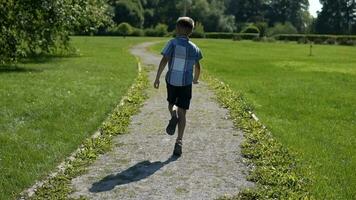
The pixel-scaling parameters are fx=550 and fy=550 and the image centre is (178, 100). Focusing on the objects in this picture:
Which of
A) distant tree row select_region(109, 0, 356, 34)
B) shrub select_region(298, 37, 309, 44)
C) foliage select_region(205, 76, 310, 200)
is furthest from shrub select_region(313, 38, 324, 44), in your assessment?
foliage select_region(205, 76, 310, 200)

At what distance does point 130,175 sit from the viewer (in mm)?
6777

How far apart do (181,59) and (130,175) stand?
76.0 inches

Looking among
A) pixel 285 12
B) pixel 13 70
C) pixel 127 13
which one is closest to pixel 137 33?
pixel 127 13

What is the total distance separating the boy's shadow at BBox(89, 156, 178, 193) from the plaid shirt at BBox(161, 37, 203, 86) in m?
1.16

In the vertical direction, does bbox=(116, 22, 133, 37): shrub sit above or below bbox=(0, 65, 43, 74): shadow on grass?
below

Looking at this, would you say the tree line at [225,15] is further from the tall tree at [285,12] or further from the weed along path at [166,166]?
the weed along path at [166,166]

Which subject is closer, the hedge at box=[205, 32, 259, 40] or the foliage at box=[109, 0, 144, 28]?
the hedge at box=[205, 32, 259, 40]

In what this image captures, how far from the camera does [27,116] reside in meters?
10.8

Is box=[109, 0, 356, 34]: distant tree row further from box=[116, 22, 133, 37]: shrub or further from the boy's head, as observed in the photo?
the boy's head

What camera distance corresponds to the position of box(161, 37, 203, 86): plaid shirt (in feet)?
25.5

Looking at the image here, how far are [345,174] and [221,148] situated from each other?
6.38ft

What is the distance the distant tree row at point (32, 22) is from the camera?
13758 mm

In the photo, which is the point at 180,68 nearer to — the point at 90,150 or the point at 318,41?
the point at 90,150

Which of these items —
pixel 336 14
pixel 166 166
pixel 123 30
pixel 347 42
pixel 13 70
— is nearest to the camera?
pixel 166 166
